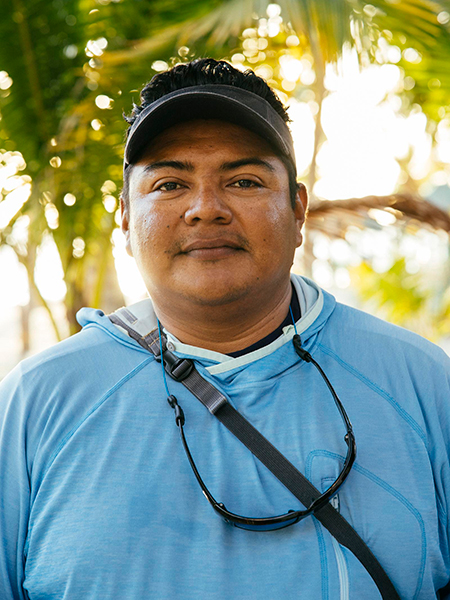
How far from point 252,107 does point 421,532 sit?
1.15 m

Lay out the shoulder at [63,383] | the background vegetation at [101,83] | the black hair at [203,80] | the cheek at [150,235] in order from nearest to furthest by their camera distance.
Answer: the shoulder at [63,383] < the cheek at [150,235] < the black hair at [203,80] < the background vegetation at [101,83]

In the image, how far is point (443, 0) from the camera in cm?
308

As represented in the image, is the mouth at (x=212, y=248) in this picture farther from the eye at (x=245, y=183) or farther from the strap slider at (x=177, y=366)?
the strap slider at (x=177, y=366)

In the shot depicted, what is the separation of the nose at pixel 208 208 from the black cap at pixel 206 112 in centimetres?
22

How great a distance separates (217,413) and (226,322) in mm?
279

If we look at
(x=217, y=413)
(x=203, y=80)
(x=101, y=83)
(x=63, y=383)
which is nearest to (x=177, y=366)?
(x=217, y=413)

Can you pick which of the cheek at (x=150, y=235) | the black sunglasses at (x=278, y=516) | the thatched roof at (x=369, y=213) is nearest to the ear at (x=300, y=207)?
the cheek at (x=150, y=235)

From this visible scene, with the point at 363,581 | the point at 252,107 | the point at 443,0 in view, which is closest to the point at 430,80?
the point at 443,0

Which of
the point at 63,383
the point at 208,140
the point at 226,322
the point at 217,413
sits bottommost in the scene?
the point at 217,413

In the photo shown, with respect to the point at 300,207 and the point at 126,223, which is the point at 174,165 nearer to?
the point at 126,223

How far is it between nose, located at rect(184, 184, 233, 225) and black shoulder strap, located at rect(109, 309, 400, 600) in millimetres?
362

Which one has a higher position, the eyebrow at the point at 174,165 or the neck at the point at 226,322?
the eyebrow at the point at 174,165

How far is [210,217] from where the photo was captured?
1426 millimetres

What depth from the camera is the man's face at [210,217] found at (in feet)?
4.75
